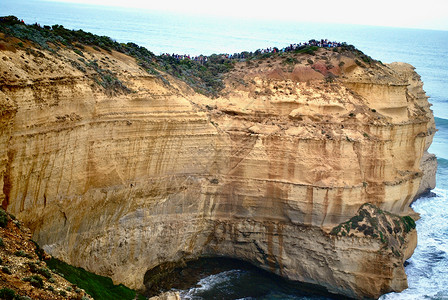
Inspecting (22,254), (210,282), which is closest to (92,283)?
(22,254)

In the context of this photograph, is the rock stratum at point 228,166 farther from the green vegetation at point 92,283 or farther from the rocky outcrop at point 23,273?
the rocky outcrop at point 23,273

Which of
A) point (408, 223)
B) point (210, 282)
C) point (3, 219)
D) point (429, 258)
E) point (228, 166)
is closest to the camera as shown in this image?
point (3, 219)

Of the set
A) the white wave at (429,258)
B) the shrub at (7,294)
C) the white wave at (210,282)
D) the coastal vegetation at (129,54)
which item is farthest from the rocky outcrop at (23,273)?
the white wave at (429,258)

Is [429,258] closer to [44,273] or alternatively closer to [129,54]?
[129,54]

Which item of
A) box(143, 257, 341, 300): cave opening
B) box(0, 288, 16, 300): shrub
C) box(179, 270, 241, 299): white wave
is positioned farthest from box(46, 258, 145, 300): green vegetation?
box(0, 288, 16, 300): shrub

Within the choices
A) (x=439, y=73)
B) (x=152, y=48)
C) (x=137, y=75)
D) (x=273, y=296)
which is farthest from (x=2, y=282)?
(x=439, y=73)
